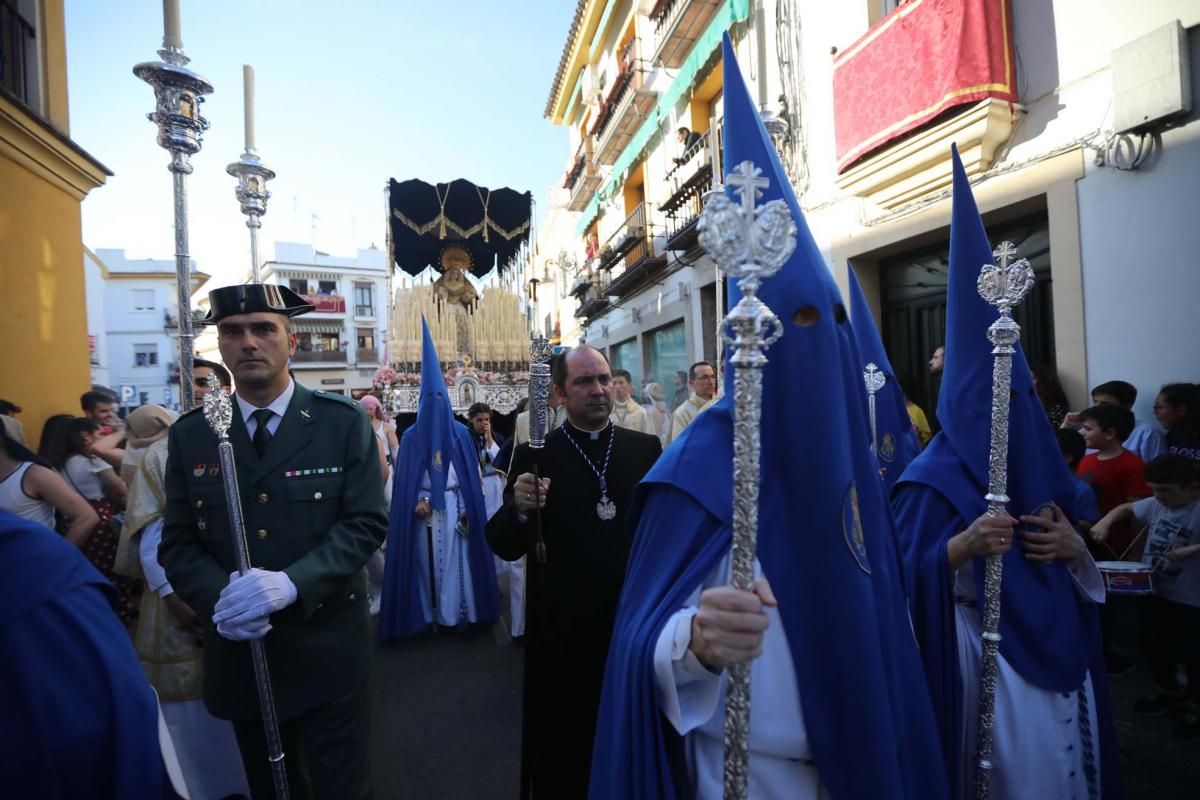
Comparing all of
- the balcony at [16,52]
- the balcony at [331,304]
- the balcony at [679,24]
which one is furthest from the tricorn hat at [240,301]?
the balcony at [331,304]

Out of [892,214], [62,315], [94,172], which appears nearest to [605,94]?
[892,214]

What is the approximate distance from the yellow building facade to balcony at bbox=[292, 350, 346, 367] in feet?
126

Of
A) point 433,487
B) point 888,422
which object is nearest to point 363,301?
point 433,487

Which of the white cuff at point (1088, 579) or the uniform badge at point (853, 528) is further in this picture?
the white cuff at point (1088, 579)

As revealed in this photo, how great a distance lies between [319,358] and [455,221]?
37.8 m

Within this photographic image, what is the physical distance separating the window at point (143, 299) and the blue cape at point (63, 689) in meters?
48.8

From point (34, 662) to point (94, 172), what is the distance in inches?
293

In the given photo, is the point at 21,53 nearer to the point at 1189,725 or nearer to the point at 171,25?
the point at 171,25

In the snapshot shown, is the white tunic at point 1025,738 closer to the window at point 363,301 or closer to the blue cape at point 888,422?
the blue cape at point 888,422

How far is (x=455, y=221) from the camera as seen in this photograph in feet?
32.0

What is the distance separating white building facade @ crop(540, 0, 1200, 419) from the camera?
180 inches

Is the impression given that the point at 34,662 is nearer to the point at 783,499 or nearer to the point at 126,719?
the point at 126,719

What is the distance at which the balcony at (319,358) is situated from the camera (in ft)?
139

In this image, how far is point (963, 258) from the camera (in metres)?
2.15
